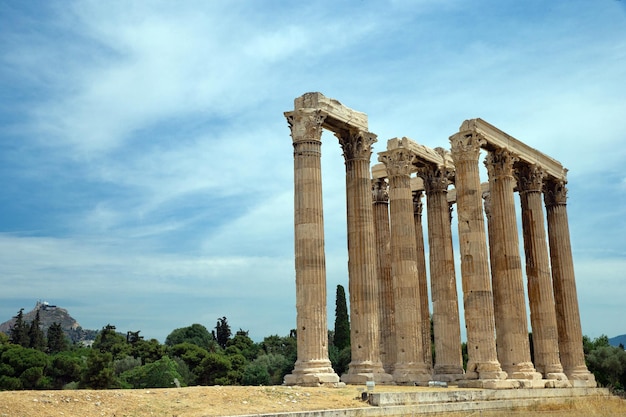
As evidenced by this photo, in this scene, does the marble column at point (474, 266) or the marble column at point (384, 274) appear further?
the marble column at point (384, 274)

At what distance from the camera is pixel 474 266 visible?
35.0m

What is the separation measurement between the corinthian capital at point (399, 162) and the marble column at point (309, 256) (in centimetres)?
824

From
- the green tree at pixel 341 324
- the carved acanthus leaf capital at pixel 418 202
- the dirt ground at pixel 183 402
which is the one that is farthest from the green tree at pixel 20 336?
the dirt ground at pixel 183 402

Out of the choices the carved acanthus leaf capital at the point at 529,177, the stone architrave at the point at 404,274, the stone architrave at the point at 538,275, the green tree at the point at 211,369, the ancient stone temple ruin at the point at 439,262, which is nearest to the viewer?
the ancient stone temple ruin at the point at 439,262

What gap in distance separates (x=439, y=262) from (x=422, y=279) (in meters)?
3.55

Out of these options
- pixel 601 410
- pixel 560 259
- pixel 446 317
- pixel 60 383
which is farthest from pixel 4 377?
pixel 601 410

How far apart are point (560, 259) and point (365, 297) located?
59.9 feet

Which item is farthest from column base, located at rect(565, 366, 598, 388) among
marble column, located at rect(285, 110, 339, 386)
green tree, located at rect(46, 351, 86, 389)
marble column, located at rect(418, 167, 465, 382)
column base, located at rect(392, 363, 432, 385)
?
green tree, located at rect(46, 351, 86, 389)

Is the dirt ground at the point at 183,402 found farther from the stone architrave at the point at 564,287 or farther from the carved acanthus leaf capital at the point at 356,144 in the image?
the stone architrave at the point at 564,287

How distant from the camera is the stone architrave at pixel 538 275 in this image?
129 ft

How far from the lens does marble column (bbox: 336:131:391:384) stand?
32.1 m

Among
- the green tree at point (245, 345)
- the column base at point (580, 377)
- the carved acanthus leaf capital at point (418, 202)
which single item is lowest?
the column base at point (580, 377)

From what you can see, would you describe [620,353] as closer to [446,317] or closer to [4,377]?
[446,317]

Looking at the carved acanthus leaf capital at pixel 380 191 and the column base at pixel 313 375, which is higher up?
the carved acanthus leaf capital at pixel 380 191
